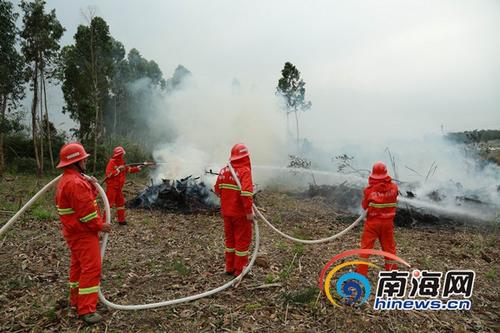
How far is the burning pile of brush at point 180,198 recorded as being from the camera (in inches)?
436

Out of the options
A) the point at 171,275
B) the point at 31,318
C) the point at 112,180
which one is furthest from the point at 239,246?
the point at 112,180

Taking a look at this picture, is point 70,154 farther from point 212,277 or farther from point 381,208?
point 381,208

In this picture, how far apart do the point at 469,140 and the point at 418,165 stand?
356cm

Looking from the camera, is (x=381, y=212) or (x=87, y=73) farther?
(x=87, y=73)

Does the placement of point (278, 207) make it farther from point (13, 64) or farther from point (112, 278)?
point (13, 64)

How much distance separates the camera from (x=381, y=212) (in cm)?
540

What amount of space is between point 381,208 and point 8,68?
2167cm

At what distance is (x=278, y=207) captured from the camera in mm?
12180

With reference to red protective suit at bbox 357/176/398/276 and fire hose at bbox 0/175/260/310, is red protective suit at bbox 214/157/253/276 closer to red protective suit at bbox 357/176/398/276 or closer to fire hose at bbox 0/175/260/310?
fire hose at bbox 0/175/260/310

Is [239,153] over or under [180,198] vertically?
over

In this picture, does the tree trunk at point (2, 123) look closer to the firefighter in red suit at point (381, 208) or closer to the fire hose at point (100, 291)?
the fire hose at point (100, 291)

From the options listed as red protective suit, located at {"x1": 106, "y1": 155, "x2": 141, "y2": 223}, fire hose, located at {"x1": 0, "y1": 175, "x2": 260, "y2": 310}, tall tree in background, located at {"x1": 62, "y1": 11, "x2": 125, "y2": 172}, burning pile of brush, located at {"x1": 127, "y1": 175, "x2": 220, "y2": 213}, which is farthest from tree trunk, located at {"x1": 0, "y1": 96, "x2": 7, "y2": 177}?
fire hose, located at {"x1": 0, "y1": 175, "x2": 260, "y2": 310}

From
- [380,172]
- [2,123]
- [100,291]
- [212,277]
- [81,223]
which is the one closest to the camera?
[81,223]

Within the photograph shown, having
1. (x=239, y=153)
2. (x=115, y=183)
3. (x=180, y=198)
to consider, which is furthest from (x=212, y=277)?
(x=180, y=198)
